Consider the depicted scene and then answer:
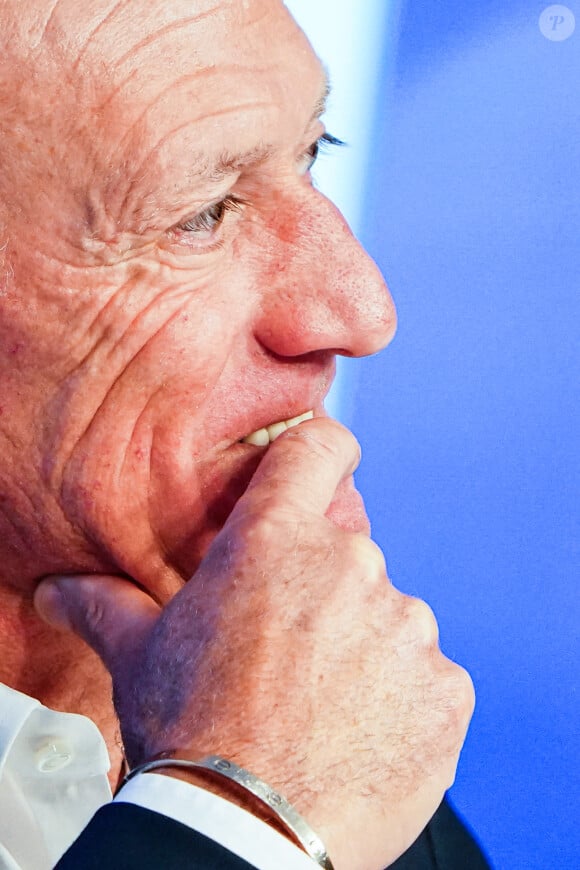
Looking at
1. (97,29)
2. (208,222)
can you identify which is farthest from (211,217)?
(97,29)

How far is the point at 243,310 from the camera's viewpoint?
1.25 metres

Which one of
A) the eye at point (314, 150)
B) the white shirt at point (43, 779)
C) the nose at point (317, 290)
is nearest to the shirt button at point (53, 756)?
the white shirt at point (43, 779)

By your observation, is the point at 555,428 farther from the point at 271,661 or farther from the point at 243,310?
the point at 271,661

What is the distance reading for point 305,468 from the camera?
1.13 meters

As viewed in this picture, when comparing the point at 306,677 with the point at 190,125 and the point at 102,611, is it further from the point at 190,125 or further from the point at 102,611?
the point at 190,125

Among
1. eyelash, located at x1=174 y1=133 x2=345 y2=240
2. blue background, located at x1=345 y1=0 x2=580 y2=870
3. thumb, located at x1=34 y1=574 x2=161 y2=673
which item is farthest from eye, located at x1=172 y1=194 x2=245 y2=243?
blue background, located at x1=345 y1=0 x2=580 y2=870

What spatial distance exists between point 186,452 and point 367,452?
67 centimetres

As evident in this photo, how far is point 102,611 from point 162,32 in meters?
0.64

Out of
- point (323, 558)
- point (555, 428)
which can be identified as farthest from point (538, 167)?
point (323, 558)

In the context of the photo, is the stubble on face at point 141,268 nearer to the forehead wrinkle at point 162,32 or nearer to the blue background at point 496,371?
the forehead wrinkle at point 162,32

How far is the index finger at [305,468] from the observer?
3.59 feet

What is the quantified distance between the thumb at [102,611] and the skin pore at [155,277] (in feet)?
0.08

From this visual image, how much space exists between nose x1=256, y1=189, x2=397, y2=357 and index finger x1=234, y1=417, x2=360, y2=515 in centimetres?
11

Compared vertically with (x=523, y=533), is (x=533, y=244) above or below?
above
